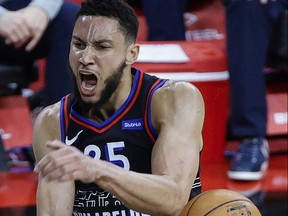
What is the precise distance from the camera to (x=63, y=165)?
2.38 meters

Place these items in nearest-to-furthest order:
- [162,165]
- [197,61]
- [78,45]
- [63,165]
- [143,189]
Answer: [63,165], [143,189], [162,165], [78,45], [197,61]

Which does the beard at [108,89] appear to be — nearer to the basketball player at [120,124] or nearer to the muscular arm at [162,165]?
the basketball player at [120,124]

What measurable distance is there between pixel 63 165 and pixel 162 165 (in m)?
0.51

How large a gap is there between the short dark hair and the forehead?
0.02 metres

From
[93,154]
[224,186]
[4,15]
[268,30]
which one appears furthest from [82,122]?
[268,30]

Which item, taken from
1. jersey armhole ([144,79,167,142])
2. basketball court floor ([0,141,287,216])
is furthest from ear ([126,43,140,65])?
basketball court floor ([0,141,287,216])

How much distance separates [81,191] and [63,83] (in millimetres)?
891

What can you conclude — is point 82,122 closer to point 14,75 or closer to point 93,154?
point 93,154

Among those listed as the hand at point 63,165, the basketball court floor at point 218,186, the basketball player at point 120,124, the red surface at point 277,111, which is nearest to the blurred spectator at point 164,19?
the red surface at point 277,111

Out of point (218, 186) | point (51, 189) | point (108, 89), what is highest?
point (108, 89)

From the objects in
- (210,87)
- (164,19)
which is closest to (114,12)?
(210,87)

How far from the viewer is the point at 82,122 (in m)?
3.07

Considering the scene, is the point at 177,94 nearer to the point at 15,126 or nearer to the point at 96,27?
the point at 96,27

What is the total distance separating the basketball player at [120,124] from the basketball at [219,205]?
0.31 feet
